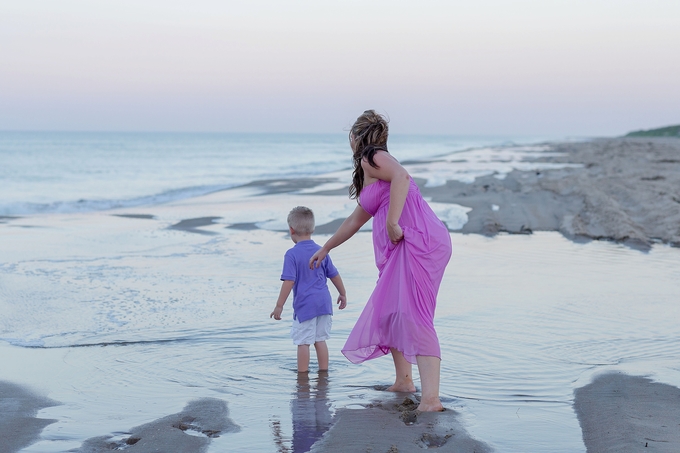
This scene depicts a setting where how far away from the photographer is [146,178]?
30.2m

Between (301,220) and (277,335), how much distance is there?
4.23ft

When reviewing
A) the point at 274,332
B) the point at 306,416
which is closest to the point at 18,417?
the point at 306,416

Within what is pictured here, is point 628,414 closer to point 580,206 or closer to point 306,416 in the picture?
Result: point 306,416

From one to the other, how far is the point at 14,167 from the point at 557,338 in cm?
3665

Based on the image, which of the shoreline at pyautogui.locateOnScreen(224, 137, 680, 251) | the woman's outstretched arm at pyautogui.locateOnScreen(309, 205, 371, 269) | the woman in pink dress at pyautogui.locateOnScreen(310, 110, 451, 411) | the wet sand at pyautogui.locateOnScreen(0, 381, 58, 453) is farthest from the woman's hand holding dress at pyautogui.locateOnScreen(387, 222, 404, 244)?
the shoreline at pyautogui.locateOnScreen(224, 137, 680, 251)

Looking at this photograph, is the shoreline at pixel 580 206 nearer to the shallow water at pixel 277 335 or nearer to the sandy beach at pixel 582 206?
the sandy beach at pixel 582 206

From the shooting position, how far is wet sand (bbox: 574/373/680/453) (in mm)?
3238

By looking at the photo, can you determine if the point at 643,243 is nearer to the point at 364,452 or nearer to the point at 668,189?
the point at 668,189

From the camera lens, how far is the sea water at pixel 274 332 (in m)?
3.78

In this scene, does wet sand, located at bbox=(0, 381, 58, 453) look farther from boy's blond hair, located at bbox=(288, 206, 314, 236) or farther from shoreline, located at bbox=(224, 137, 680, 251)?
shoreline, located at bbox=(224, 137, 680, 251)

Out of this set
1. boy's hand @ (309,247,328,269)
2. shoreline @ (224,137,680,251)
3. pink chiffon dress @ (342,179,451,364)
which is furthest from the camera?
shoreline @ (224,137,680,251)

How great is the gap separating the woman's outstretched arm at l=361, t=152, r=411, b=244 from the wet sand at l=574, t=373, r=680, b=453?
4.54 ft

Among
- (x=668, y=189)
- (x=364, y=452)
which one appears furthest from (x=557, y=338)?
(x=668, y=189)

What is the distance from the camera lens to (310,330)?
183 inches
